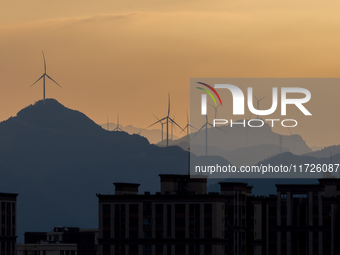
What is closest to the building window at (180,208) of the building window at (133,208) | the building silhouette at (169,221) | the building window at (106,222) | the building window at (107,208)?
the building silhouette at (169,221)

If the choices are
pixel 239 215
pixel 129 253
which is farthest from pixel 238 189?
pixel 129 253

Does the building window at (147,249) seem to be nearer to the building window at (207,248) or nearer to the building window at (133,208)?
the building window at (133,208)

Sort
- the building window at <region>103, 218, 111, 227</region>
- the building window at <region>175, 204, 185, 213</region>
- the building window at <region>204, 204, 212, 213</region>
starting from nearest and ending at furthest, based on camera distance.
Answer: the building window at <region>175, 204, 185, 213</region>
the building window at <region>204, 204, 212, 213</region>
the building window at <region>103, 218, 111, 227</region>

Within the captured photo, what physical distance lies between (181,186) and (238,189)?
603 inches

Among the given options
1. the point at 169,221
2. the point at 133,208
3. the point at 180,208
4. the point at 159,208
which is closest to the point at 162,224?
the point at 169,221

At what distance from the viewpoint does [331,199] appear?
623 feet

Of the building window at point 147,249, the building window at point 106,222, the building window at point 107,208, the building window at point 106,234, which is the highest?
the building window at point 107,208

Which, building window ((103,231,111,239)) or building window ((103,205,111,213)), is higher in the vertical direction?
building window ((103,205,111,213))

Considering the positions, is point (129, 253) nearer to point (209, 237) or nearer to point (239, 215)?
point (209, 237)

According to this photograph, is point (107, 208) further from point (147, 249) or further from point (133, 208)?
point (147, 249)

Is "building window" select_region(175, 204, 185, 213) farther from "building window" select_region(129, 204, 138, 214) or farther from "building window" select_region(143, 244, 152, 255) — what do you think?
"building window" select_region(143, 244, 152, 255)

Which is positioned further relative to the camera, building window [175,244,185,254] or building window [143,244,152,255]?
building window [143,244,152,255]

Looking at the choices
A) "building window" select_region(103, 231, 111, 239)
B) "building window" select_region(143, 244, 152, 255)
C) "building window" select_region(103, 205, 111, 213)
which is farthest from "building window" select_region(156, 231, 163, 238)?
"building window" select_region(103, 205, 111, 213)

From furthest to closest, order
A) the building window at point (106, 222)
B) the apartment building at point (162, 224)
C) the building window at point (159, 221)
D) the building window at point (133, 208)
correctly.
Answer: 1. the building window at point (106, 222)
2. the building window at point (133, 208)
3. the building window at point (159, 221)
4. the apartment building at point (162, 224)
